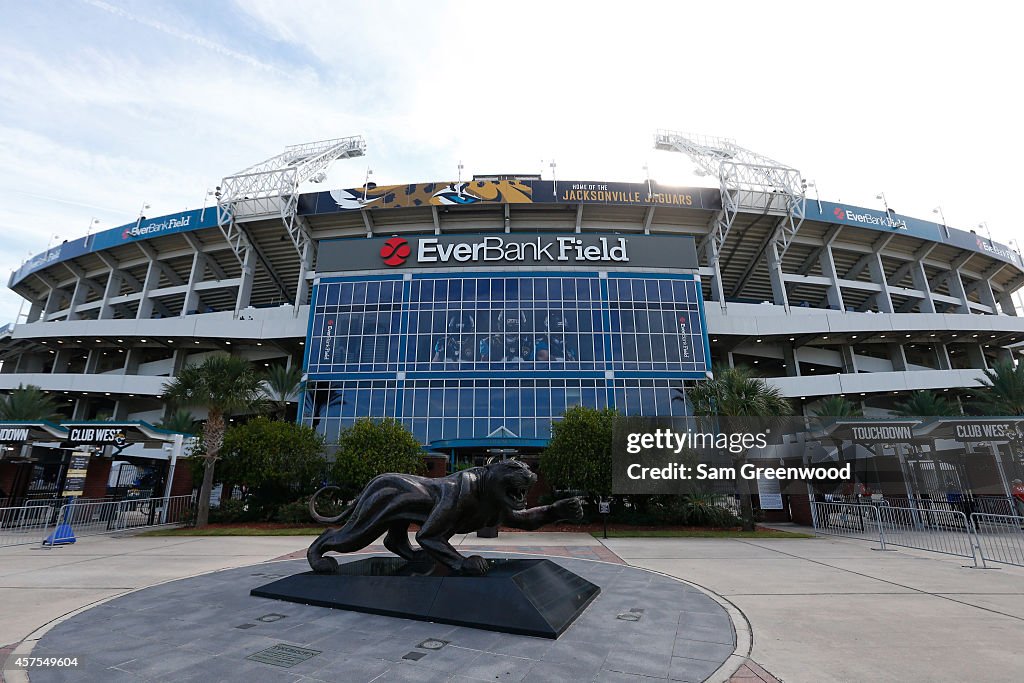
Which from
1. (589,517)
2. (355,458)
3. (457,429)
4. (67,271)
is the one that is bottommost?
(589,517)

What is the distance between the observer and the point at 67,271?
58.9 metres

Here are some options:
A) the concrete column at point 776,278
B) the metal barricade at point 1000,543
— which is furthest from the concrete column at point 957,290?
the metal barricade at point 1000,543

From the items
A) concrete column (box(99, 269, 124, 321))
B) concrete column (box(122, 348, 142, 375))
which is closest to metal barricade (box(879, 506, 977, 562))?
concrete column (box(122, 348, 142, 375))

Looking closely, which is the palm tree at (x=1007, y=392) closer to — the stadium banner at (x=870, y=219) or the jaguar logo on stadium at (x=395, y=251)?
the stadium banner at (x=870, y=219)

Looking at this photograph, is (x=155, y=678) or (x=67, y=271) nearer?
(x=155, y=678)

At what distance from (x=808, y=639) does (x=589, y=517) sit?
2062 cm

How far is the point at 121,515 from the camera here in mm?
23547

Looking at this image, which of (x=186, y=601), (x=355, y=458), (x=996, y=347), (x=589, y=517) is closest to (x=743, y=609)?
(x=186, y=601)

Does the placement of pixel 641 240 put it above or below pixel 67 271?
below

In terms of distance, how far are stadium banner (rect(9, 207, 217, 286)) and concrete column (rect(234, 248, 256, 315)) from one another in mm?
4494

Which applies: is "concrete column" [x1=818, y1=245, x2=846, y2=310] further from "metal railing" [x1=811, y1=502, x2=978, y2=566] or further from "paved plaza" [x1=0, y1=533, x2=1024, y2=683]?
"paved plaza" [x1=0, y1=533, x2=1024, y2=683]

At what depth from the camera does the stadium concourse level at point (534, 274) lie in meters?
42.8

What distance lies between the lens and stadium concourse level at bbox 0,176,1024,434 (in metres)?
42.8

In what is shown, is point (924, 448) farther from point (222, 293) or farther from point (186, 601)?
point (222, 293)
